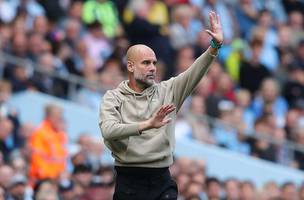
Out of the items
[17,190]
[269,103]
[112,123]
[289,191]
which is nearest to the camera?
[112,123]

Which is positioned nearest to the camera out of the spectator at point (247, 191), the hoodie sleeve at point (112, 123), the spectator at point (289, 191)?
the hoodie sleeve at point (112, 123)

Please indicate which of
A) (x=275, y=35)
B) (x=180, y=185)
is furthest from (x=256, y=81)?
(x=180, y=185)

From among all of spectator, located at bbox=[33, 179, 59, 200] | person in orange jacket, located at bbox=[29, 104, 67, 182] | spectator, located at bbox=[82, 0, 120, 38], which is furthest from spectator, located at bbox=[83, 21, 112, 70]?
spectator, located at bbox=[33, 179, 59, 200]

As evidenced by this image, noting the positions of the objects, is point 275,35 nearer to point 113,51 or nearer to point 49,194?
point 113,51

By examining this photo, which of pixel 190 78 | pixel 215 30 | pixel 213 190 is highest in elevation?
pixel 215 30

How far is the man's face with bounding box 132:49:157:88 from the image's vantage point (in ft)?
36.1

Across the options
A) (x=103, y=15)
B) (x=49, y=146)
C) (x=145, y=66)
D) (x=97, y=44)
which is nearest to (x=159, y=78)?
(x=97, y=44)

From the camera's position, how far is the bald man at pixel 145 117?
11.0 meters

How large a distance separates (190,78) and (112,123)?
814mm

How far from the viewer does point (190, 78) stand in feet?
36.4

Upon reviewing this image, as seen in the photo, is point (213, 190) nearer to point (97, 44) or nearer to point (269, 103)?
point (97, 44)

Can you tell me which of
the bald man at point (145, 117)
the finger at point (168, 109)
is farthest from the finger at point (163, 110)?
the bald man at point (145, 117)

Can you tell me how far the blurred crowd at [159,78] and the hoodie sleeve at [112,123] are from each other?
3624mm

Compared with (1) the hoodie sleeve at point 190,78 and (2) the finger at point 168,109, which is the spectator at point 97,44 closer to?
(1) the hoodie sleeve at point 190,78
